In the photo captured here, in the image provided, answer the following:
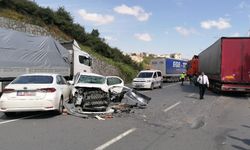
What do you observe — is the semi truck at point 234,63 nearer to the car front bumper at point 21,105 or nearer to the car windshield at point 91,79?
the car windshield at point 91,79

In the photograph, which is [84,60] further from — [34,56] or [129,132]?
[129,132]

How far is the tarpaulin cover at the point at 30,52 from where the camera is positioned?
1969cm

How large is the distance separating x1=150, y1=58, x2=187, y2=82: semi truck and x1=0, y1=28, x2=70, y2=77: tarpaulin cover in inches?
1026

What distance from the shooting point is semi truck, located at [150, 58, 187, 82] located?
4962 centimetres

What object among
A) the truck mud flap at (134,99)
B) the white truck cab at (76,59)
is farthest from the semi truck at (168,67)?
the truck mud flap at (134,99)

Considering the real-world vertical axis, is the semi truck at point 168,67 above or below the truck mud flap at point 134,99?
above

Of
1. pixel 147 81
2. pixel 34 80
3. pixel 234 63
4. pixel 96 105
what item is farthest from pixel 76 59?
pixel 34 80

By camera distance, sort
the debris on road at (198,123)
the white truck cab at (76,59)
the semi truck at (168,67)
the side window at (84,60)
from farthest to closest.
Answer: the semi truck at (168,67), the side window at (84,60), the white truck cab at (76,59), the debris on road at (198,123)

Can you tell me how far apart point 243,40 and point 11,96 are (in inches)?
633

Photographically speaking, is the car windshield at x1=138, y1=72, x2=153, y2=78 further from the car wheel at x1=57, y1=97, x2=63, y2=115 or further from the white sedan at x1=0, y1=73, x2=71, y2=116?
the white sedan at x1=0, y1=73, x2=71, y2=116

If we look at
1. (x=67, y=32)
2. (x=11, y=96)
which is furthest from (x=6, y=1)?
(x=11, y=96)

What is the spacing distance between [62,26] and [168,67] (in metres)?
18.2

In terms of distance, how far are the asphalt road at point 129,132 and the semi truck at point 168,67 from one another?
35.8 m

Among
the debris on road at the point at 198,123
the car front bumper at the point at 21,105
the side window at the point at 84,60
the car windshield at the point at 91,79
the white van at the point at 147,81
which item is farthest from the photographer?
the white van at the point at 147,81
